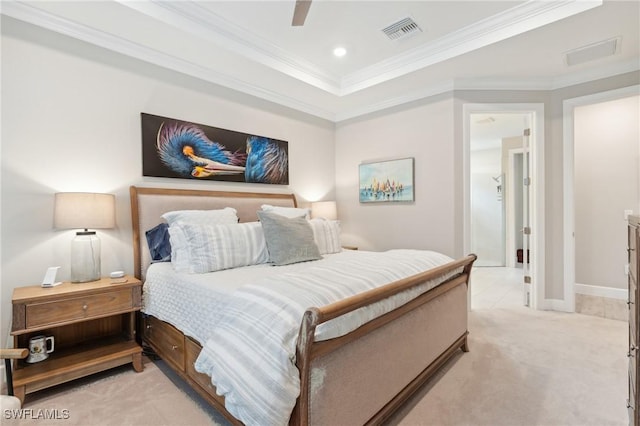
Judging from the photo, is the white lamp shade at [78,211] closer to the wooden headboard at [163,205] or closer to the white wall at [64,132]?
the white wall at [64,132]

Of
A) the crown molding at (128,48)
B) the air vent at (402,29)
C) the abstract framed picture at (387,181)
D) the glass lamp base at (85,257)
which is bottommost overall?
the glass lamp base at (85,257)

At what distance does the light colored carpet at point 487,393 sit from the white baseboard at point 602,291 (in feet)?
4.90

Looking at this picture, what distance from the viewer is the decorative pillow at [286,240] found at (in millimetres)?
2477

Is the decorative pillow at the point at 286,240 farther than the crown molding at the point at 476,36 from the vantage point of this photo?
Yes

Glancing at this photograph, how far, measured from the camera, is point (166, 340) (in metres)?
2.18

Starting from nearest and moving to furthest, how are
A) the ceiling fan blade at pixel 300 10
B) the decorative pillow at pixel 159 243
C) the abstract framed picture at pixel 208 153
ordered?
1. the ceiling fan blade at pixel 300 10
2. the decorative pillow at pixel 159 243
3. the abstract framed picture at pixel 208 153

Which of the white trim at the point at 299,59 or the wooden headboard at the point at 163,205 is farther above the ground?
the white trim at the point at 299,59

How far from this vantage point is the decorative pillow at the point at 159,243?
8.59 feet

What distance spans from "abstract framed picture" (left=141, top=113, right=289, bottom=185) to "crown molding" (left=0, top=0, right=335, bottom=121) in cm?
50

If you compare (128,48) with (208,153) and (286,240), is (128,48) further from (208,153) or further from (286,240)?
(286,240)

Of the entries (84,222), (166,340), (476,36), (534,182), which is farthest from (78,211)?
(534,182)

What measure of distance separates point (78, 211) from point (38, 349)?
947mm

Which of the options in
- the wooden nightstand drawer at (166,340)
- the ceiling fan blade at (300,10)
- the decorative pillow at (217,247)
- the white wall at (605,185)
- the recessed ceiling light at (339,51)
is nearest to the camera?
the ceiling fan blade at (300,10)

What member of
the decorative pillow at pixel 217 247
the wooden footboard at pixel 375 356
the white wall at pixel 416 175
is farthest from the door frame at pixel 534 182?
the decorative pillow at pixel 217 247
